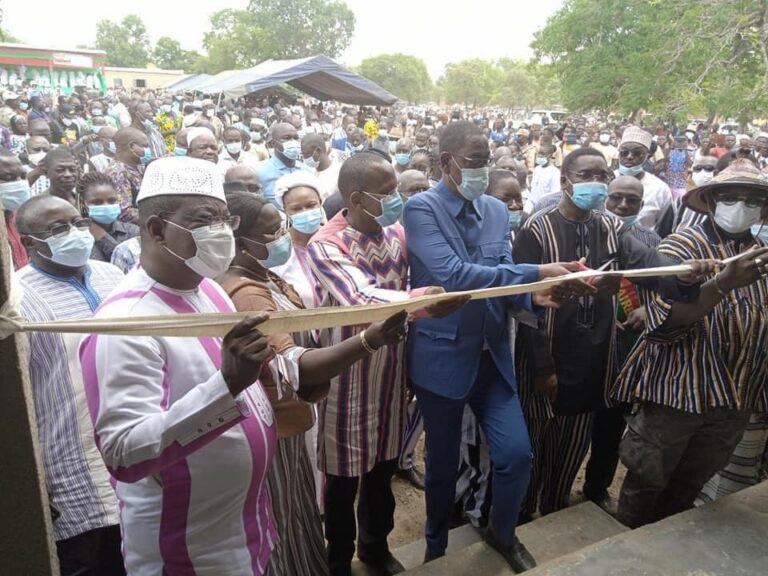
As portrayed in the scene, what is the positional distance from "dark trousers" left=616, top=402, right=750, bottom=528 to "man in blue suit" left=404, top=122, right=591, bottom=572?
61cm

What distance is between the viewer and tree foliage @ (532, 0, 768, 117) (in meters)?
9.59

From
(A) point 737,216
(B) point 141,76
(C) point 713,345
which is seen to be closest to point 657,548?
(C) point 713,345

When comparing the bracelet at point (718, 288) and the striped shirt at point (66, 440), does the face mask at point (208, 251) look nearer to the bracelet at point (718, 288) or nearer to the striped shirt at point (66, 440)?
the striped shirt at point (66, 440)

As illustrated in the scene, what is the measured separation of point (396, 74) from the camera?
62688mm

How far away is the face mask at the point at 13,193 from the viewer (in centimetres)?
421

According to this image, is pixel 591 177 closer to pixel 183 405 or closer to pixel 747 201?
pixel 747 201

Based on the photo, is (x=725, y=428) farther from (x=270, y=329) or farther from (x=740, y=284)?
(x=270, y=329)

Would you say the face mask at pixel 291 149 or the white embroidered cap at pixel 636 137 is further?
the face mask at pixel 291 149

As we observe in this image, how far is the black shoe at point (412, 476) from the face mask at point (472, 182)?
→ 213cm

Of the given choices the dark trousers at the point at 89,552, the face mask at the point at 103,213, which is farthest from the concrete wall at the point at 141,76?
the dark trousers at the point at 89,552

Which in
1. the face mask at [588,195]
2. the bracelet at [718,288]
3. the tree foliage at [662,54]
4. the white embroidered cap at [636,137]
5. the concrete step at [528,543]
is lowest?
the concrete step at [528,543]

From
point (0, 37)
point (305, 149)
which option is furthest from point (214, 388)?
point (0, 37)

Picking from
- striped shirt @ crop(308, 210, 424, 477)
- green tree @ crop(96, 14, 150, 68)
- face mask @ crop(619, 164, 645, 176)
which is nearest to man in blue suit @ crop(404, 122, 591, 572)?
striped shirt @ crop(308, 210, 424, 477)

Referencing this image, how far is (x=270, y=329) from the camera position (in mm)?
1504
